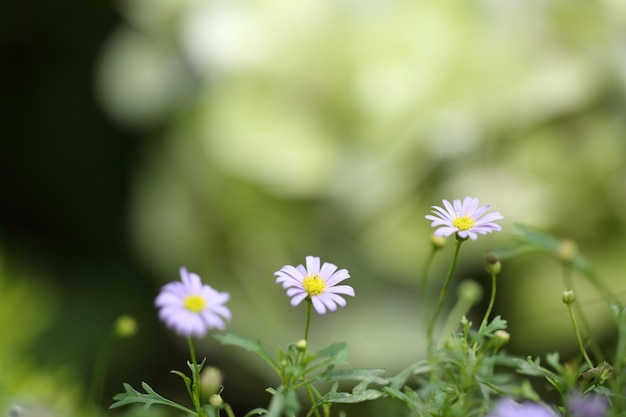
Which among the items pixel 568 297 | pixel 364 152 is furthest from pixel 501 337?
pixel 364 152

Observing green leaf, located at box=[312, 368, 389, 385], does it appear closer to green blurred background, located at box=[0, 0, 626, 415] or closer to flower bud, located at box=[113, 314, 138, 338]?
flower bud, located at box=[113, 314, 138, 338]

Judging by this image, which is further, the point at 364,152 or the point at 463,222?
the point at 364,152

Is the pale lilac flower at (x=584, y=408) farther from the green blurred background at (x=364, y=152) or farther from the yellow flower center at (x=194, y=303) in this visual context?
the green blurred background at (x=364, y=152)

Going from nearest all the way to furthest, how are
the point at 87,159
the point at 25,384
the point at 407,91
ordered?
the point at 25,384 → the point at 407,91 → the point at 87,159

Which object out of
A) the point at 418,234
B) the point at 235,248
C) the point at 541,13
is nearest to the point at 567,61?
the point at 541,13

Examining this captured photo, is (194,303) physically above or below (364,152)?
below

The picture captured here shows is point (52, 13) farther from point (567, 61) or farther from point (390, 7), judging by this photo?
point (567, 61)

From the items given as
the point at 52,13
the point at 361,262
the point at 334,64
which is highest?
the point at 52,13

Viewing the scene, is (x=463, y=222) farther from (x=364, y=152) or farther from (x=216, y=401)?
(x=364, y=152)

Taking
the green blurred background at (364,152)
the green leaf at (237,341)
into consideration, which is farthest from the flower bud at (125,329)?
the green blurred background at (364,152)
